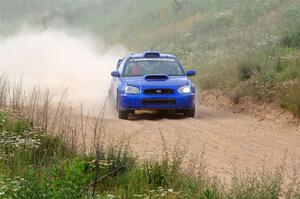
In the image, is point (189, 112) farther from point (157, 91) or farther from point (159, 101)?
point (157, 91)

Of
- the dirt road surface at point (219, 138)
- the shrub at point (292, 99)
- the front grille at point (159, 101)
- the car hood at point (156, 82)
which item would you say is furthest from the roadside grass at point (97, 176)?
the shrub at point (292, 99)

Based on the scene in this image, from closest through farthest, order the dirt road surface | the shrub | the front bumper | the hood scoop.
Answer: the dirt road surface → the shrub → the front bumper → the hood scoop

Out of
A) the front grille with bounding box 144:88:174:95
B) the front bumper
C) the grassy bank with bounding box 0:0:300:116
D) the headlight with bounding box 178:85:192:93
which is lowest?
the front bumper

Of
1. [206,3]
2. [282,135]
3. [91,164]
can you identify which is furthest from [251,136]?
[206,3]

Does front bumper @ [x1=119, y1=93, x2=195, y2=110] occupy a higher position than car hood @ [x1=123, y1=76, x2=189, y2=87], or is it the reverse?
car hood @ [x1=123, y1=76, x2=189, y2=87]

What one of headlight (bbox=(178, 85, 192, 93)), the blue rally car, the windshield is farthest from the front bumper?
the windshield

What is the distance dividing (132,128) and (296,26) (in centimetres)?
1223

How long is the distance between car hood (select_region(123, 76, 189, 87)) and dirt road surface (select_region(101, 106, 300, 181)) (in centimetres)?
85

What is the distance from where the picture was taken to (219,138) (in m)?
12.7

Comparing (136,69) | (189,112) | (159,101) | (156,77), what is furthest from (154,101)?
(136,69)

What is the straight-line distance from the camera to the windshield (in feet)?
53.8

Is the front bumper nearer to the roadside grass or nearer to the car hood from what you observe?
the car hood

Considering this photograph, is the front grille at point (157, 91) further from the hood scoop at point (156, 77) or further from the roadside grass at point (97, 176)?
the roadside grass at point (97, 176)

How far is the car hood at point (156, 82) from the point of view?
1548 centimetres
